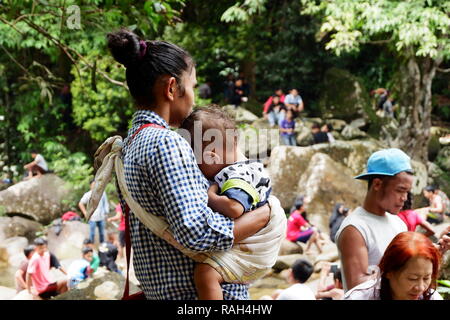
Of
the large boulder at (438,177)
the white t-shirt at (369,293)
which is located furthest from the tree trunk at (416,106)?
the white t-shirt at (369,293)

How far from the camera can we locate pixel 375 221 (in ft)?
8.04

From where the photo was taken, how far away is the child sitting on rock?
174 cm

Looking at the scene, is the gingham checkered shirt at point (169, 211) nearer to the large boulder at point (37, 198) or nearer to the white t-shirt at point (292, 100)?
the large boulder at point (37, 198)

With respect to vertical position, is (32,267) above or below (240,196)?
below

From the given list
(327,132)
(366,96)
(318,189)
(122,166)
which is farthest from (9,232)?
(122,166)

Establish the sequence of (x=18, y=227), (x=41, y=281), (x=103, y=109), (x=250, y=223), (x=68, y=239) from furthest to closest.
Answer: (x=103, y=109) → (x=18, y=227) → (x=68, y=239) → (x=41, y=281) → (x=250, y=223)

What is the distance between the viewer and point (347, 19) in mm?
10438

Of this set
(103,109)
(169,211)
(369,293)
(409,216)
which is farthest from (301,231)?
(169,211)

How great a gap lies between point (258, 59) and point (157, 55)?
14670mm

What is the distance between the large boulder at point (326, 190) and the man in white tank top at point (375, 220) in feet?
29.2

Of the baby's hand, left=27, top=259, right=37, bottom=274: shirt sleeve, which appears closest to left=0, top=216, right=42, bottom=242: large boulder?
left=27, top=259, right=37, bottom=274: shirt sleeve

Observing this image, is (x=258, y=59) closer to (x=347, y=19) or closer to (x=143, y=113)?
(x=347, y=19)

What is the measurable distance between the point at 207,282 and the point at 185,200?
0.25 meters

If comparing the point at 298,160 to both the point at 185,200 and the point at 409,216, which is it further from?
the point at 185,200
